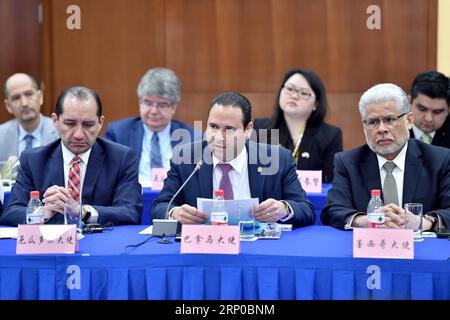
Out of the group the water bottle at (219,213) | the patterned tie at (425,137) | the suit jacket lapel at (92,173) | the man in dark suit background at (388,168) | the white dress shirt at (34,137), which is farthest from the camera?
the white dress shirt at (34,137)

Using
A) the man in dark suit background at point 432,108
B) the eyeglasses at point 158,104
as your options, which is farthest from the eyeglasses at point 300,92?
the eyeglasses at point 158,104

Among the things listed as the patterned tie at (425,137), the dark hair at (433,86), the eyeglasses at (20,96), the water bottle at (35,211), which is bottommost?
the water bottle at (35,211)

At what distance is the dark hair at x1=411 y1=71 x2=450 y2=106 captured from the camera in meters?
4.90

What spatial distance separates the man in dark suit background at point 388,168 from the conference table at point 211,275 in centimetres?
59

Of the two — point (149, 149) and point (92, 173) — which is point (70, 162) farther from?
point (149, 149)

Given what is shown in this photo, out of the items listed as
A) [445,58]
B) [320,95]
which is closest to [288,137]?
[320,95]

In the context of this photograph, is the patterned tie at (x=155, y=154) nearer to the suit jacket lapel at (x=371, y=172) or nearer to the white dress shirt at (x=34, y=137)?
the white dress shirt at (x=34, y=137)

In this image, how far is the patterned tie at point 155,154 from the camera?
5.25m

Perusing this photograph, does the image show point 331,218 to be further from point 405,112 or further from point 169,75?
point 169,75

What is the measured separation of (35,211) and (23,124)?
253 cm

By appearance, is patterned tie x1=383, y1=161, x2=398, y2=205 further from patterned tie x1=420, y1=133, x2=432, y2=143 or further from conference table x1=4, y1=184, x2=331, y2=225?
patterned tie x1=420, y1=133, x2=432, y2=143

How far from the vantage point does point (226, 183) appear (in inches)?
131

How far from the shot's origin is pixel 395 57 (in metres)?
6.31
